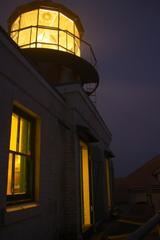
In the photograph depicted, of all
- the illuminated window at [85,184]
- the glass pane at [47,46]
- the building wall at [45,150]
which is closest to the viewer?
the building wall at [45,150]

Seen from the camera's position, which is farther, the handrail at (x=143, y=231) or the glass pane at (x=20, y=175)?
the glass pane at (x=20, y=175)

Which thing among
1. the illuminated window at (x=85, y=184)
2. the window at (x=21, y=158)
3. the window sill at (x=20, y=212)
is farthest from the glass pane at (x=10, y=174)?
the illuminated window at (x=85, y=184)

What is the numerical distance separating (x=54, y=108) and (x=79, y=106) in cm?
141

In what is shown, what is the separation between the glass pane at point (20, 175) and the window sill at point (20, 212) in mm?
297

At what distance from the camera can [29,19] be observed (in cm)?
900

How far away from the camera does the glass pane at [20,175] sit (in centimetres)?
409

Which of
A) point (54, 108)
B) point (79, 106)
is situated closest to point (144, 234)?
point (54, 108)

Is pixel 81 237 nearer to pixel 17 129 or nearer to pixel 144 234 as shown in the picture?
pixel 17 129

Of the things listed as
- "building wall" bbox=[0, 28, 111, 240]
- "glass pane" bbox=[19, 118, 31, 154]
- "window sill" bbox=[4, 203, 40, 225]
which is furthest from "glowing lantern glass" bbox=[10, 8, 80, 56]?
"window sill" bbox=[4, 203, 40, 225]

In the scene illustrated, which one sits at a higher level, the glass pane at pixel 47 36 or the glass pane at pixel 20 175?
the glass pane at pixel 47 36

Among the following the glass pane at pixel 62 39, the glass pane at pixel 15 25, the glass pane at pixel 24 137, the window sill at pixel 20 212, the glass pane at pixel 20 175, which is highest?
the glass pane at pixel 15 25

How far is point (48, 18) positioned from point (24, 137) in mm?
6329

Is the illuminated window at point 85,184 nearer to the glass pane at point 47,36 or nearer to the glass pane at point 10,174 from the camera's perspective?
the glass pane at point 10,174

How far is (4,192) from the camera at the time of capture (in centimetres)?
337
